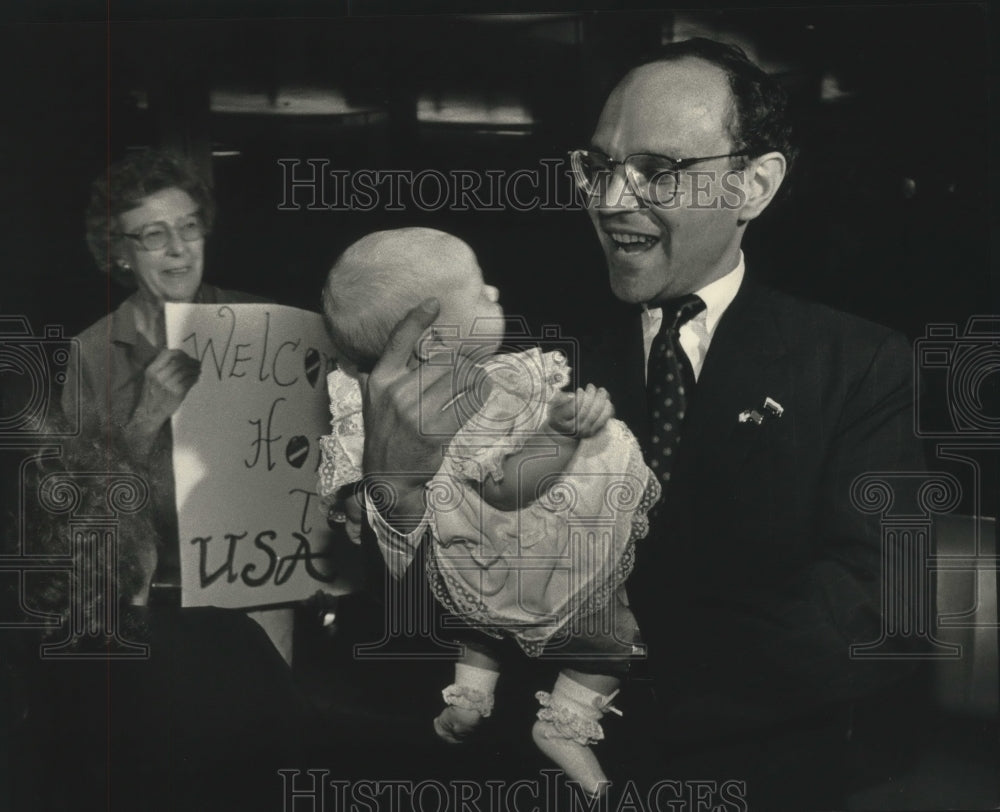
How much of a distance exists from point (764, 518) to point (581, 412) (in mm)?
432

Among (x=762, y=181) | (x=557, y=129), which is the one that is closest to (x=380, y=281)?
(x=557, y=129)

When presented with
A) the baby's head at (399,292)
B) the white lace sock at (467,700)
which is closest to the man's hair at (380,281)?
the baby's head at (399,292)

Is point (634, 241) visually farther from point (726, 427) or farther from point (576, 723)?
point (576, 723)

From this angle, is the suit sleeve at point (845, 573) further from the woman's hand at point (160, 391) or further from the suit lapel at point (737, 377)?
the woman's hand at point (160, 391)

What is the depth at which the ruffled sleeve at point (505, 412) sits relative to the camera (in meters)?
2.39

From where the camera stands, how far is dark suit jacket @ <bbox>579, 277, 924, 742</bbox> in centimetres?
240

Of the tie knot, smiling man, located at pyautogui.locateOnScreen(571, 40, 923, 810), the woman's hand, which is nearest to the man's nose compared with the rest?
smiling man, located at pyautogui.locateOnScreen(571, 40, 923, 810)

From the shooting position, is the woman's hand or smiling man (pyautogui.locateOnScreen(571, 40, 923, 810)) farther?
the woman's hand

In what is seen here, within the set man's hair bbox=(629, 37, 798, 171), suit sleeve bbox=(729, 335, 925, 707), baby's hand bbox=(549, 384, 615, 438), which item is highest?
man's hair bbox=(629, 37, 798, 171)

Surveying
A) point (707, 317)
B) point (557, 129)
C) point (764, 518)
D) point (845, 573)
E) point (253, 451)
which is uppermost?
point (557, 129)

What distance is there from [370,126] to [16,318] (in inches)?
34.7

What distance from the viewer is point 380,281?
2.42 m

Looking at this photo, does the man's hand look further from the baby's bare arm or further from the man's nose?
the man's nose

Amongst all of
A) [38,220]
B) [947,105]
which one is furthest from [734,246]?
[38,220]
